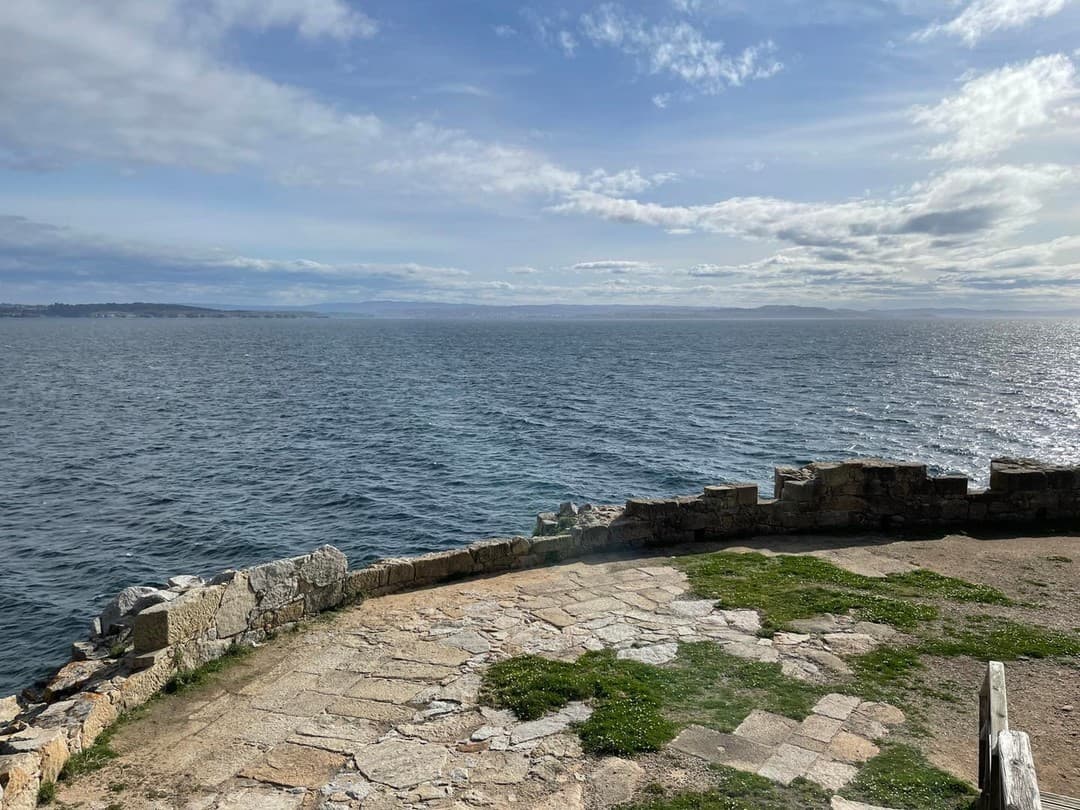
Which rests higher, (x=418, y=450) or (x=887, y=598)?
(x=887, y=598)

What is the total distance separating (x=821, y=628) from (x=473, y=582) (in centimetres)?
520

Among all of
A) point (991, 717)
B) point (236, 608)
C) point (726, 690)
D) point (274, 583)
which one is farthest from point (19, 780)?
point (991, 717)

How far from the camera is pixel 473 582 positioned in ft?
37.7

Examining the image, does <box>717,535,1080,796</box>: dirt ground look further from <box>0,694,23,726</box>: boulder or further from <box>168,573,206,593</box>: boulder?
<box>168,573,206,593</box>: boulder

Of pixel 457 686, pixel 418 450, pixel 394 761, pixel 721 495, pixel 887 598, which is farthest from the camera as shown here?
pixel 418 450

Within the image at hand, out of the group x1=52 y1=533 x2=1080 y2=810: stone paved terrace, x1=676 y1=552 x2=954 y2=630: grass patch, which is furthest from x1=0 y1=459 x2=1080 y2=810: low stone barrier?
x1=676 y1=552 x2=954 y2=630: grass patch

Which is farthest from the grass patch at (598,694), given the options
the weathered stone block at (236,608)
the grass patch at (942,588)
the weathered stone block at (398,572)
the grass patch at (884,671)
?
the grass patch at (942,588)

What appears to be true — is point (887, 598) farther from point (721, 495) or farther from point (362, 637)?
point (362, 637)

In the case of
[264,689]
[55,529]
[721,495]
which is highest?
[721,495]

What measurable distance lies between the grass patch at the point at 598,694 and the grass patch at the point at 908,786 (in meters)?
1.74

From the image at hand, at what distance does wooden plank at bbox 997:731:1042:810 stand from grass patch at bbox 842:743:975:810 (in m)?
1.90

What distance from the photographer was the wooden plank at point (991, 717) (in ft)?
16.2

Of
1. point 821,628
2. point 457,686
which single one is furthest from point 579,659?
point 821,628

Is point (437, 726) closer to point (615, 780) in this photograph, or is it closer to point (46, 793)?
point (615, 780)
